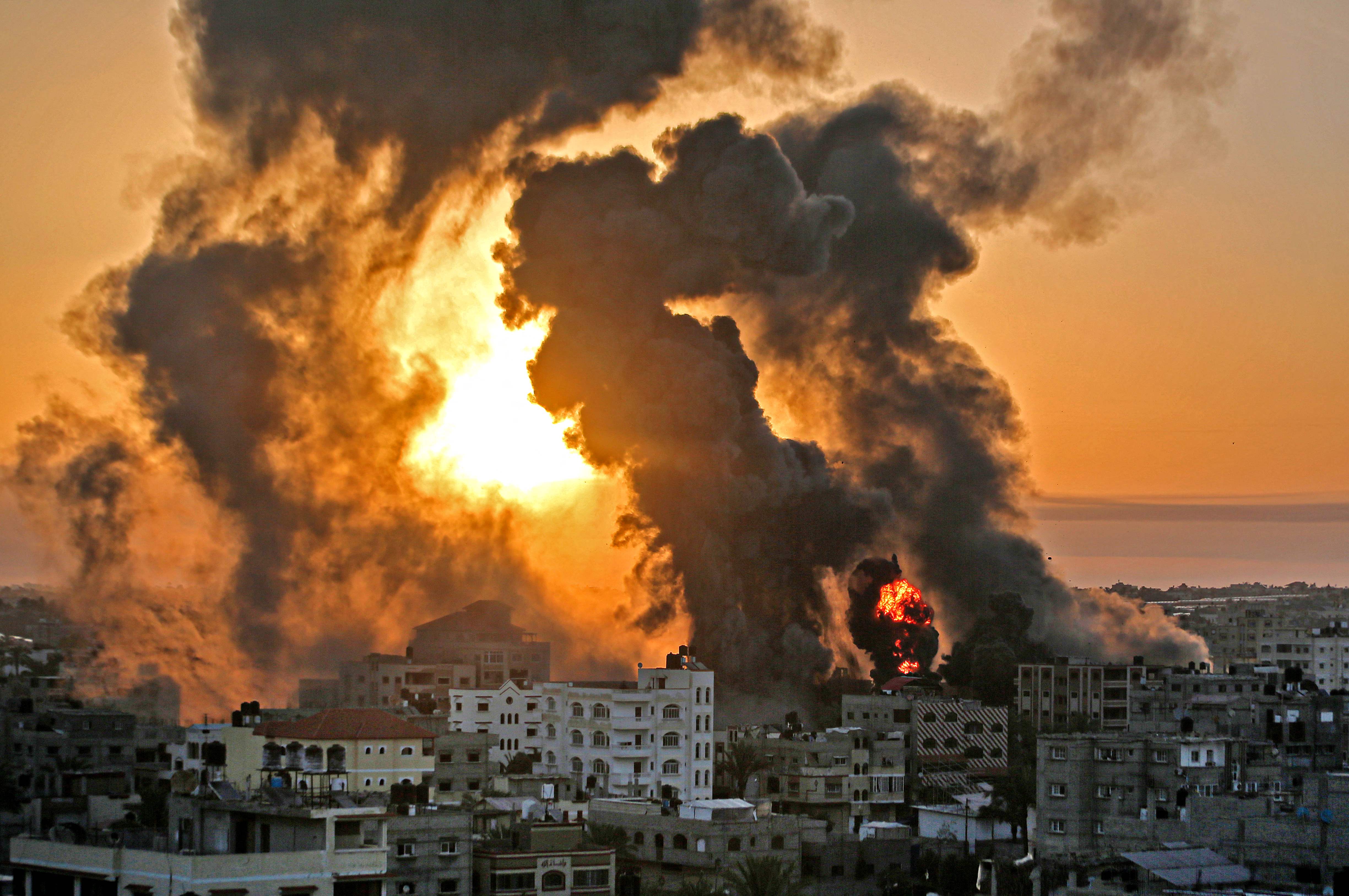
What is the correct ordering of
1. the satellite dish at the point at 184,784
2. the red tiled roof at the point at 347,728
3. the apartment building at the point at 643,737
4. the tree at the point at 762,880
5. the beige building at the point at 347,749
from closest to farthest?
the satellite dish at the point at 184,784 → the tree at the point at 762,880 → the beige building at the point at 347,749 → the red tiled roof at the point at 347,728 → the apartment building at the point at 643,737

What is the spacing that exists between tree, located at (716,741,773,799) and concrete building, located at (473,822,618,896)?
26.0 metres

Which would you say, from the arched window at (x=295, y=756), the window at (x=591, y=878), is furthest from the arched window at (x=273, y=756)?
the window at (x=591, y=878)

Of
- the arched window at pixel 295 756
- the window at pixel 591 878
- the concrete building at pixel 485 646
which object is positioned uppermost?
the concrete building at pixel 485 646

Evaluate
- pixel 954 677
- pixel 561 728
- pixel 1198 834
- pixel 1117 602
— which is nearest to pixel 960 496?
pixel 1117 602

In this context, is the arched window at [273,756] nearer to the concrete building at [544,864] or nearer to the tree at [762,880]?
the concrete building at [544,864]

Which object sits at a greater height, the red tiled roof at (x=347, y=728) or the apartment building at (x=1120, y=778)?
the red tiled roof at (x=347, y=728)

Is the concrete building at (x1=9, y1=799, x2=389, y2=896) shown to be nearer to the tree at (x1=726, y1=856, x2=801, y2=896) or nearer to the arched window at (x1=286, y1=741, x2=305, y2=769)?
the arched window at (x1=286, y1=741, x2=305, y2=769)

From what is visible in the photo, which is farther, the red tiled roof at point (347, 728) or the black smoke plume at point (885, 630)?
the black smoke plume at point (885, 630)

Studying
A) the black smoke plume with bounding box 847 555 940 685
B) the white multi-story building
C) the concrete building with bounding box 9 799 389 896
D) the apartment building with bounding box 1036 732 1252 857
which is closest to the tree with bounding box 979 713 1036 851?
the apartment building with bounding box 1036 732 1252 857

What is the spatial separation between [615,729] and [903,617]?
44787 millimetres

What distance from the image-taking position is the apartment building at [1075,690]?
114m

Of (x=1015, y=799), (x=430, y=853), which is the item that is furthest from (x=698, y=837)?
(x=1015, y=799)

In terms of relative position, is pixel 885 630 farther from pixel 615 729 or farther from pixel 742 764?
pixel 615 729

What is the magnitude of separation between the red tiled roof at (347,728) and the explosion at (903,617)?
199ft
